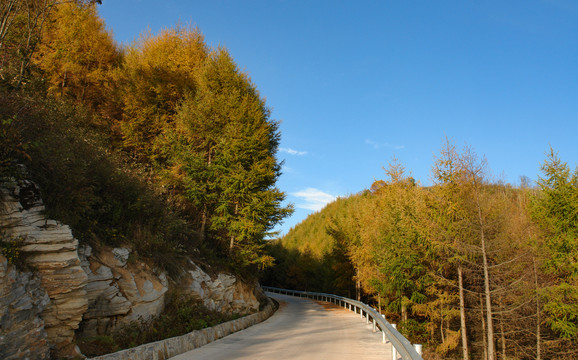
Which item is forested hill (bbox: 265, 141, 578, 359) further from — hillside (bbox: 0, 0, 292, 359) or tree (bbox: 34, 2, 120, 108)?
tree (bbox: 34, 2, 120, 108)

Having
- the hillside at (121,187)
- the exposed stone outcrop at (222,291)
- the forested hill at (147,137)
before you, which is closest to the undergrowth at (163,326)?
the hillside at (121,187)

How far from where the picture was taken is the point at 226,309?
14.6m

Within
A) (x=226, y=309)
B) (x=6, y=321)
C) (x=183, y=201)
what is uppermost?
(x=183, y=201)

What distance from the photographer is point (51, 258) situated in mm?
6312

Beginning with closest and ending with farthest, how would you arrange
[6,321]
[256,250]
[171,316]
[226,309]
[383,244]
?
1. [6,321]
2. [171,316]
3. [226,309]
4. [256,250]
5. [383,244]

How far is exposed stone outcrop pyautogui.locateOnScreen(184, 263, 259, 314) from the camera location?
1228cm

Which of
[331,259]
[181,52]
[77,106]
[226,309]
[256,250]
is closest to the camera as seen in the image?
[226,309]

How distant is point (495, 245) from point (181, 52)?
23.0 metres

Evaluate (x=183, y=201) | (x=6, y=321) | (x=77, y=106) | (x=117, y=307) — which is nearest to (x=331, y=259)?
(x=183, y=201)

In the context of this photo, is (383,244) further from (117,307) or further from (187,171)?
(117,307)

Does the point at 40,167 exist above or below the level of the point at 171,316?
above

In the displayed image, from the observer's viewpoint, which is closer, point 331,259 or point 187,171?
point 187,171

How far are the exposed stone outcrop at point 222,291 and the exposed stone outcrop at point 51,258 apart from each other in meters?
5.46

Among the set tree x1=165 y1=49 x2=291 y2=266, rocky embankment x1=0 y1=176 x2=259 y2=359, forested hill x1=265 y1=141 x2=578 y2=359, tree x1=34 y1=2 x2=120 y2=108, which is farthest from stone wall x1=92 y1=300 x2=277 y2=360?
tree x1=34 y1=2 x2=120 y2=108
